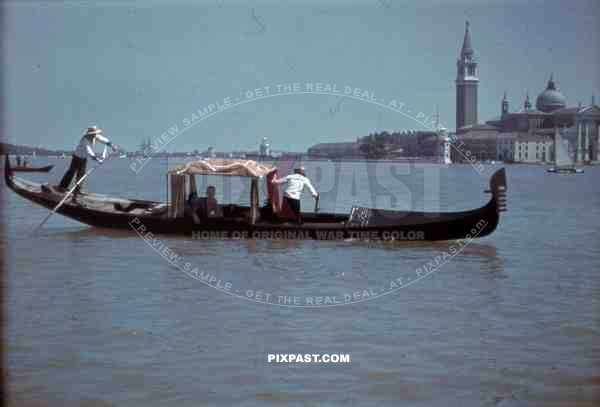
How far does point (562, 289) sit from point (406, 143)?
3055 inches

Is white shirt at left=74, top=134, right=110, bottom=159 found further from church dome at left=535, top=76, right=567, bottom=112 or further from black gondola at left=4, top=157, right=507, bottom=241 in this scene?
church dome at left=535, top=76, right=567, bottom=112

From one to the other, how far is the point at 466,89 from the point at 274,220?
118671 millimetres

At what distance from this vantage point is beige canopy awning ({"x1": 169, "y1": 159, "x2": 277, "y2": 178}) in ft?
40.2

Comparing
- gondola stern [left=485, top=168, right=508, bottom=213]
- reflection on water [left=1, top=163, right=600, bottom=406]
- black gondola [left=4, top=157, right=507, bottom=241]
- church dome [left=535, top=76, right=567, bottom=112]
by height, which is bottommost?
reflection on water [left=1, top=163, right=600, bottom=406]

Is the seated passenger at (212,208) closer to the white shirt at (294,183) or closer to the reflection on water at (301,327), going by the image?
the reflection on water at (301,327)

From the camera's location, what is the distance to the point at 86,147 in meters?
13.5

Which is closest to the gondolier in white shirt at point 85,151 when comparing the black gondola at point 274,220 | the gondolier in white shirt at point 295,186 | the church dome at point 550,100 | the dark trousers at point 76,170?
the dark trousers at point 76,170

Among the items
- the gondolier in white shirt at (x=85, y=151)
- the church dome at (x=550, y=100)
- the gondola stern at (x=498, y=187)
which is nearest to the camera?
the gondola stern at (x=498, y=187)

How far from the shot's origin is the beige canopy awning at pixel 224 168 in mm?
12242

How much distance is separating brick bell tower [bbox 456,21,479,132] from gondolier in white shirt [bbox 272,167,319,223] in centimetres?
11453

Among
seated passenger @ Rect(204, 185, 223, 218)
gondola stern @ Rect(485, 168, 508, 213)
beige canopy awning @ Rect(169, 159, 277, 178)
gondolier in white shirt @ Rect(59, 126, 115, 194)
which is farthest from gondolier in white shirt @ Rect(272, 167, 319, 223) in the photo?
gondolier in white shirt @ Rect(59, 126, 115, 194)

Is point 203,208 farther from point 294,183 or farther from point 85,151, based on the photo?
point 85,151

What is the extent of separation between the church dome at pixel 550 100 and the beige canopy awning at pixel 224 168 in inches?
4286

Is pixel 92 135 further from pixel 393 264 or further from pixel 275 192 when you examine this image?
pixel 393 264
